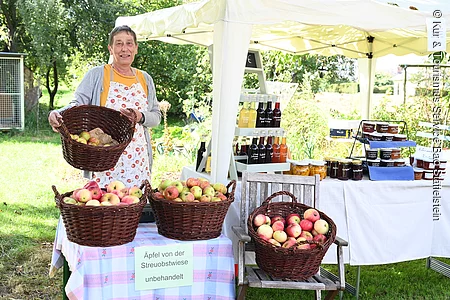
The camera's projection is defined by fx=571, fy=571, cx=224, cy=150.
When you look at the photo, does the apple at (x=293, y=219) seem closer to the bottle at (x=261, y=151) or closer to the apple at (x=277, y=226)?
the apple at (x=277, y=226)

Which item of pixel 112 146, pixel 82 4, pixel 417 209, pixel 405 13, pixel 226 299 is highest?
pixel 82 4

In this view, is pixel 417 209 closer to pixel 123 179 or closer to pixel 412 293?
pixel 412 293

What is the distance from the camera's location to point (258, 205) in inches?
142

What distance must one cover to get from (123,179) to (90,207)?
832 mm

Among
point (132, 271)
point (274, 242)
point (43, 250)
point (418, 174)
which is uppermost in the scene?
point (418, 174)

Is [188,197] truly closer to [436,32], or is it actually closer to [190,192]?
[190,192]

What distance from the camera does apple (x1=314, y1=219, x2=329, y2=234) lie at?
10.1 feet

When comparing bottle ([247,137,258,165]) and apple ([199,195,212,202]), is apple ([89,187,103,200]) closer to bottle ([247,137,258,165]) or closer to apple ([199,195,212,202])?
apple ([199,195,212,202])

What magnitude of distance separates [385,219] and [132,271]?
6.87 ft

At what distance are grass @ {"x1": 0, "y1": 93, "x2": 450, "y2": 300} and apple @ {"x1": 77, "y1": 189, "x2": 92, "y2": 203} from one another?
1687 mm

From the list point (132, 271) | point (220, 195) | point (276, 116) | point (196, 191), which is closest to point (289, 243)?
point (220, 195)

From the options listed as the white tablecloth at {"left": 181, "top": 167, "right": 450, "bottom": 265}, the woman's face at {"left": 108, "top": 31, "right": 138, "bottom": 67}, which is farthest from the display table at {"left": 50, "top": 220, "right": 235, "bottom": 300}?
the white tablecloth at {"left": 181, "top": 167, "right": 450, "bottom": 265}

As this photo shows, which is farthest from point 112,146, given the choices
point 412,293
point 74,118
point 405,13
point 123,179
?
point 412,293

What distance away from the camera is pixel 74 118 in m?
3.06
